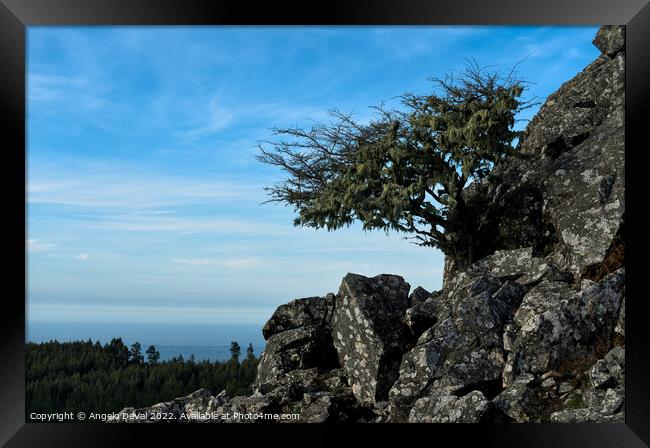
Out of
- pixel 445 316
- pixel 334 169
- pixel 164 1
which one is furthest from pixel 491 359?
pixel 164 1

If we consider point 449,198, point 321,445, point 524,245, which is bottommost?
point 321,445

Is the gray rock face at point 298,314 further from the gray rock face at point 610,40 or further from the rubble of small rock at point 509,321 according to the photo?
the gray rock face at point 610,40

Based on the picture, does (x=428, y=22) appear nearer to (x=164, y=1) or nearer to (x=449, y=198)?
(x=164, y=1)

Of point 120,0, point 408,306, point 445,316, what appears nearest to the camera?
point 120,0

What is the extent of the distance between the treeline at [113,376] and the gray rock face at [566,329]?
16.3 ft

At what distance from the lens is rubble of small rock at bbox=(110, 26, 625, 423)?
853 centimetres

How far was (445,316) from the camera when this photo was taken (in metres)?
9.98

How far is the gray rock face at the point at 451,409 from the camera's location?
26.9 feet

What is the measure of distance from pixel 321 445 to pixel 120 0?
5.33 meters

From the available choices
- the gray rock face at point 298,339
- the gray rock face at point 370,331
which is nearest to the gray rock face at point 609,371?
the gray rock face at point 370,331

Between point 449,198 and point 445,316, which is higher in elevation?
point 449,198

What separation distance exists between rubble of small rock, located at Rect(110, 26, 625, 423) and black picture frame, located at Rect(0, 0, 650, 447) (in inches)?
41.9

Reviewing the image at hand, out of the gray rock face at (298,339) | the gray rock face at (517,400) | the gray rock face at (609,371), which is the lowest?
the gray rock face at (517,400)

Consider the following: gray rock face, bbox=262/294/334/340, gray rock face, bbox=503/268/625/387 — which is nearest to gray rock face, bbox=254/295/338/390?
gray rock face, bbox=262/294/334/340
